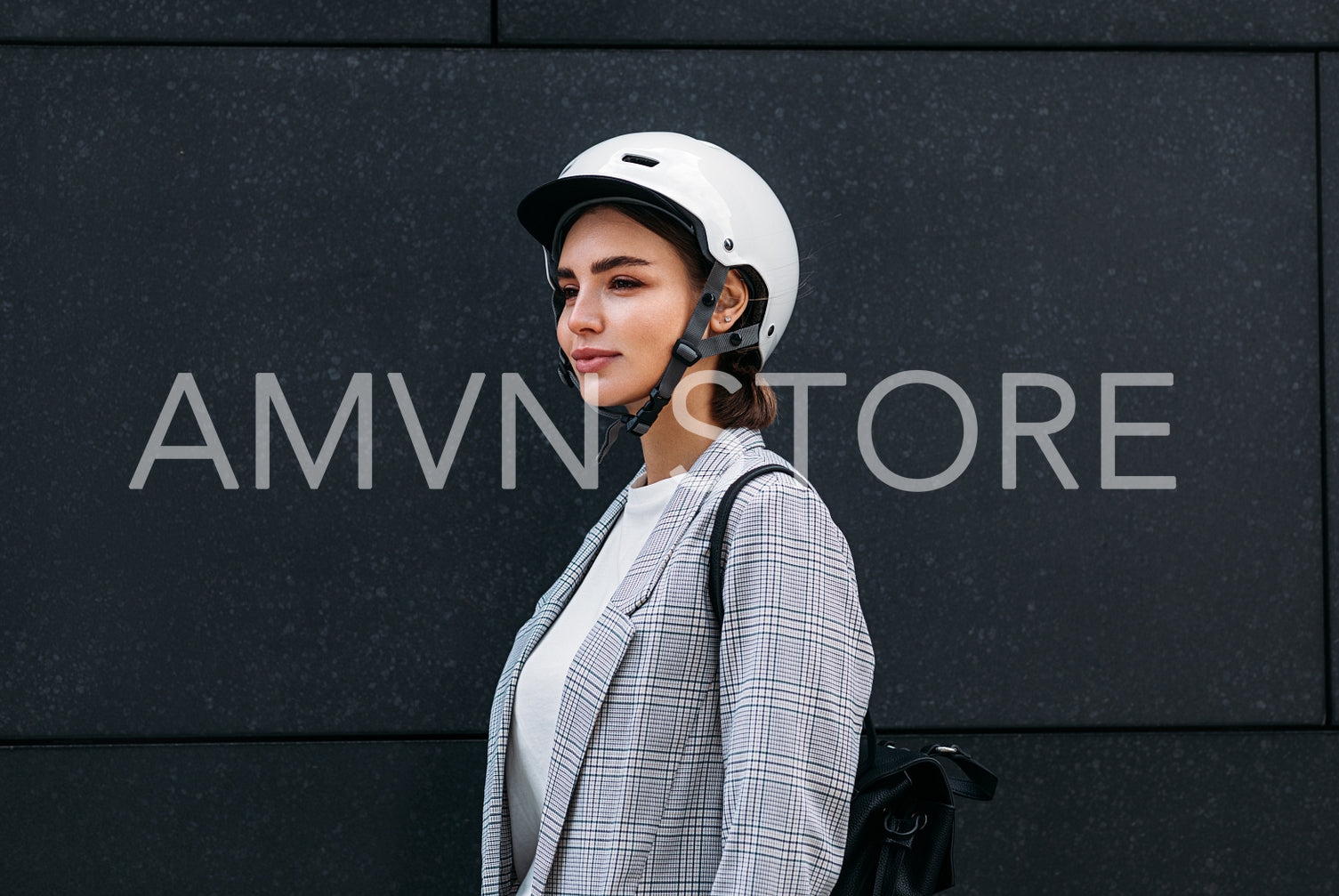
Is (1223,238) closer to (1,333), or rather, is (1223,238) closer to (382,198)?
(382,198)

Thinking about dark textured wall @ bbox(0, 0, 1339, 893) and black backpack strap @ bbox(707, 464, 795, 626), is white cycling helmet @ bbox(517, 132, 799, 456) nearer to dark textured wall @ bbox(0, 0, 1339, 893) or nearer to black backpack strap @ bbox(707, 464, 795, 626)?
black backpack strap @ bbox(707, 464, 795, 626)

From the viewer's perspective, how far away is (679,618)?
1673mm

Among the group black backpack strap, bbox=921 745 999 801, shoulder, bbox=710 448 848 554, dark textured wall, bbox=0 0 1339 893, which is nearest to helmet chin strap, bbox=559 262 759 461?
shoulder, bbox=710 448 848 554

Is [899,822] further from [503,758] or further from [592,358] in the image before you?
[592,358]

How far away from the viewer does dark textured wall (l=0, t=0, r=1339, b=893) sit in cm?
286

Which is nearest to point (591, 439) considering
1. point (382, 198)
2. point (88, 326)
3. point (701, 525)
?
point (382, 198)

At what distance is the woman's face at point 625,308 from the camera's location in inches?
74.6

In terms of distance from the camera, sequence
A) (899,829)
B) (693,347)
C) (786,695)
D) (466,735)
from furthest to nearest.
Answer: (466,735) < (693,347) < (899,829) < (786,695)

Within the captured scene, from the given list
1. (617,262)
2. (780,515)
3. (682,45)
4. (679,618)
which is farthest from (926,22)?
(679,618)

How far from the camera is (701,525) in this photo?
1.72 meters

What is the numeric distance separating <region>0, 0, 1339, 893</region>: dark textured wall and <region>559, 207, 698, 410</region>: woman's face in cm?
→ 100

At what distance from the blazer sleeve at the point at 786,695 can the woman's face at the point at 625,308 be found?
1.18ft

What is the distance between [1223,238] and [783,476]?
193 centimetres

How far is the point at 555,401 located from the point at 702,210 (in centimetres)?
110
